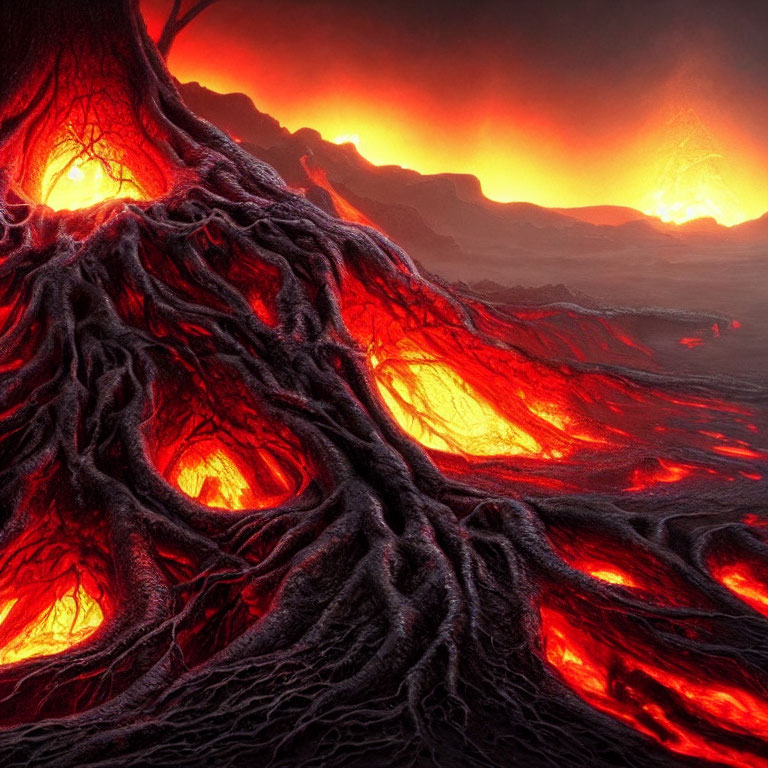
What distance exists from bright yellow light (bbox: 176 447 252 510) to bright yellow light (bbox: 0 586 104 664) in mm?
1318

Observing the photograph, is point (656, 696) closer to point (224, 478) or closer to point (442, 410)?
point (224, 478)

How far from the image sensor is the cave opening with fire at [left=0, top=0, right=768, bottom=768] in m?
2.34

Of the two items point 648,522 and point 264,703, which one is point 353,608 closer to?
point 264,703

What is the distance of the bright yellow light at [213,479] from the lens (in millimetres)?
5020

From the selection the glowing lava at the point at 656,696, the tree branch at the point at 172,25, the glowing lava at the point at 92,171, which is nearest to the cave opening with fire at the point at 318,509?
the glowing lava at the point at 656,696

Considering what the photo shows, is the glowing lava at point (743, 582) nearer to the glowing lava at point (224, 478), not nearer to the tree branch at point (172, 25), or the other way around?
the glowing lava at point (224, 478)

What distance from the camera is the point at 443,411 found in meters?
6.48

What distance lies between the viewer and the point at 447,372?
6.61m

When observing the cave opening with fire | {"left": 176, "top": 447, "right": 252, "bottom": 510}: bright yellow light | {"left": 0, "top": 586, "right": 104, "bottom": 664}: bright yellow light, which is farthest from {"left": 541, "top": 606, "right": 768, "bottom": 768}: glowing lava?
{"left": 0, "top": 586, "right": 104, "bottom": 664}: bright yellow light

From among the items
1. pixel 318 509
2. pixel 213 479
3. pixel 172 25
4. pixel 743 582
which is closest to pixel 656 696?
pixel 743 582

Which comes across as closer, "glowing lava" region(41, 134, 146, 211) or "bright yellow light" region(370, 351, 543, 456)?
"bright yellow light" region(370, 351, 543, 456)

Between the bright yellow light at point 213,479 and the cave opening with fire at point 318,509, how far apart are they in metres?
0.03

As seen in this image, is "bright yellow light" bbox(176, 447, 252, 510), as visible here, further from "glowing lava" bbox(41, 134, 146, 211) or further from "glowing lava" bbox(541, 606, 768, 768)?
"glowing lava" bbox(41, 134, 146, 211)

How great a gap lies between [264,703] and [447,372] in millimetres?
4753
